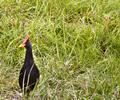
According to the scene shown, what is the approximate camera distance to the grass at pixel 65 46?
3365 mm

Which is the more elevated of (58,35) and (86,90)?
(58,35)

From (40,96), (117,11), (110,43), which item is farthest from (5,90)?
(117,11)

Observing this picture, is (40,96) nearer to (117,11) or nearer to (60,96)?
(60,96)

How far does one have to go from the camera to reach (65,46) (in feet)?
12.4

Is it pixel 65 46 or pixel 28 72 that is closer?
pixel 28 72

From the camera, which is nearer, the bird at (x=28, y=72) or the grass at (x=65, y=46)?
the bird at (x=28, y=72)

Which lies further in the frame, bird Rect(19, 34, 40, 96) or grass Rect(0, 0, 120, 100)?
grass Rect(0, 0, 120, 100)

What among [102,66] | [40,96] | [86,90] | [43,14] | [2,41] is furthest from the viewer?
[43,14]

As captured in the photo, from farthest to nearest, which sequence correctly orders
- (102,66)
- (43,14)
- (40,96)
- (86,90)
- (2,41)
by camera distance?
(43,14) → (2,41) → (102,66) → (86,90) → (40,96)

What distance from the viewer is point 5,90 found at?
3.45 m

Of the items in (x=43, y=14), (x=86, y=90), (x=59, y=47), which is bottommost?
(x=86, y=90)

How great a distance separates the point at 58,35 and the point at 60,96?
32.5 inches

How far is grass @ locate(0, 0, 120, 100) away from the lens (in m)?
3.37

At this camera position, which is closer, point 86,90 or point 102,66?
point 86,90
